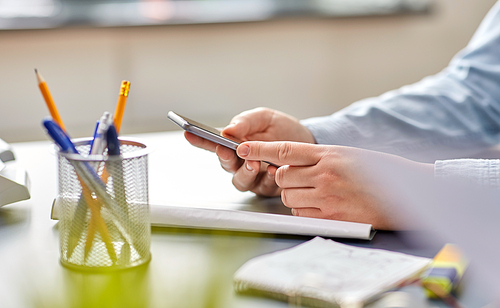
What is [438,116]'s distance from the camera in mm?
1070

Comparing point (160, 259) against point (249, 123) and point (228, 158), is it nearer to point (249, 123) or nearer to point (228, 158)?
point (228, 158)

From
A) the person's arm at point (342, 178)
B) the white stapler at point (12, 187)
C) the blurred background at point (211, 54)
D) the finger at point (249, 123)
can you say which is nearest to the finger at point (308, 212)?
the person's arm at point (342, 178)

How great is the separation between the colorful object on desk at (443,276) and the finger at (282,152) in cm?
23

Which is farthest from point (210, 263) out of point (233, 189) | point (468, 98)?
point (468, 98)

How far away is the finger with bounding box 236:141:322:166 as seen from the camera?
26.1 inches

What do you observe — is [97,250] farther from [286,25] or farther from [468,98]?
[286,25]

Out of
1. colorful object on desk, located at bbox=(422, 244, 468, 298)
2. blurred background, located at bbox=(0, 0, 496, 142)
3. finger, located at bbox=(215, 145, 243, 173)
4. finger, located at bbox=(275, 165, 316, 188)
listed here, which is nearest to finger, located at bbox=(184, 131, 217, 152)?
finger, located at bbox=(215, 145, 243, 173)

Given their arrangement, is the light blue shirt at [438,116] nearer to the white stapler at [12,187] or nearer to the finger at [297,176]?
the finger at [297,176]

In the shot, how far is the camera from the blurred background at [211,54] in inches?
90.4

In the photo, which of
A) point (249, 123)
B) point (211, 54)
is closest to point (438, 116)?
point (249, 123)

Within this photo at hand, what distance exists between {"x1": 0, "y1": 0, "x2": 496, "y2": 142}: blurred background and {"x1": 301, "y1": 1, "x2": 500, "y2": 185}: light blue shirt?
1410 mm

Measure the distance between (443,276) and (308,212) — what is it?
0.78 ft

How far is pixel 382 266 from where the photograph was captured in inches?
18.6

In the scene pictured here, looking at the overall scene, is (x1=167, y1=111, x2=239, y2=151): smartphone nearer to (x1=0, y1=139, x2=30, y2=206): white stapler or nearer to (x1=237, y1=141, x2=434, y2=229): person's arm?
(x1=237, y1=141, x2=434, y2=229): person's arm
